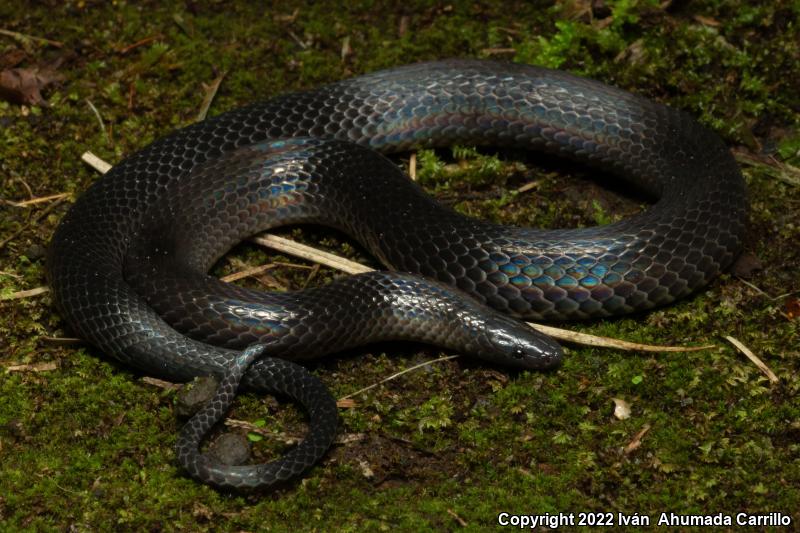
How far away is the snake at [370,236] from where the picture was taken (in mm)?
6582

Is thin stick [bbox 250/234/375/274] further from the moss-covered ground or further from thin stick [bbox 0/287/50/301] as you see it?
thin stick [bbox 0/287/50/301]

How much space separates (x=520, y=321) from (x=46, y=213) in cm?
426

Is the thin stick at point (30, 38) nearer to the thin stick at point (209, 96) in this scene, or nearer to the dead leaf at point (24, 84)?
the dead leaf at point (24, 84)

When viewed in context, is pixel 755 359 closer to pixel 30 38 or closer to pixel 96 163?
pixel 96 163

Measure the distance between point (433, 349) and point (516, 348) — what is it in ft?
2.31

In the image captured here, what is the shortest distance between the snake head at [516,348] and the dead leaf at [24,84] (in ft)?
17.1

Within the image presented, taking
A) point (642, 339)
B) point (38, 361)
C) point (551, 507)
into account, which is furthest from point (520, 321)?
point (38, 361)

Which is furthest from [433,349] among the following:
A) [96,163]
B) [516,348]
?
[96,163]

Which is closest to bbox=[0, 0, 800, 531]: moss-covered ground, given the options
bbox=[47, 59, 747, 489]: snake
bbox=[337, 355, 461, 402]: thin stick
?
bbox=[337, 355, 461, 402]: thin stick

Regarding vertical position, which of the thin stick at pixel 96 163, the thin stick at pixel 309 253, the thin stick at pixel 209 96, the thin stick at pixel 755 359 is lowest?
the thin stick at pixel 755 359

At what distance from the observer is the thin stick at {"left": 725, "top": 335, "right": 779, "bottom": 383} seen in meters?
6.66

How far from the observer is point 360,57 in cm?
970

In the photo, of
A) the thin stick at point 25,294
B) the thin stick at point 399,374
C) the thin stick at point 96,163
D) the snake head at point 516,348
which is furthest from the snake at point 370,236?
the thin stick at point 96,163

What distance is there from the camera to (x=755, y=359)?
6.79 m
